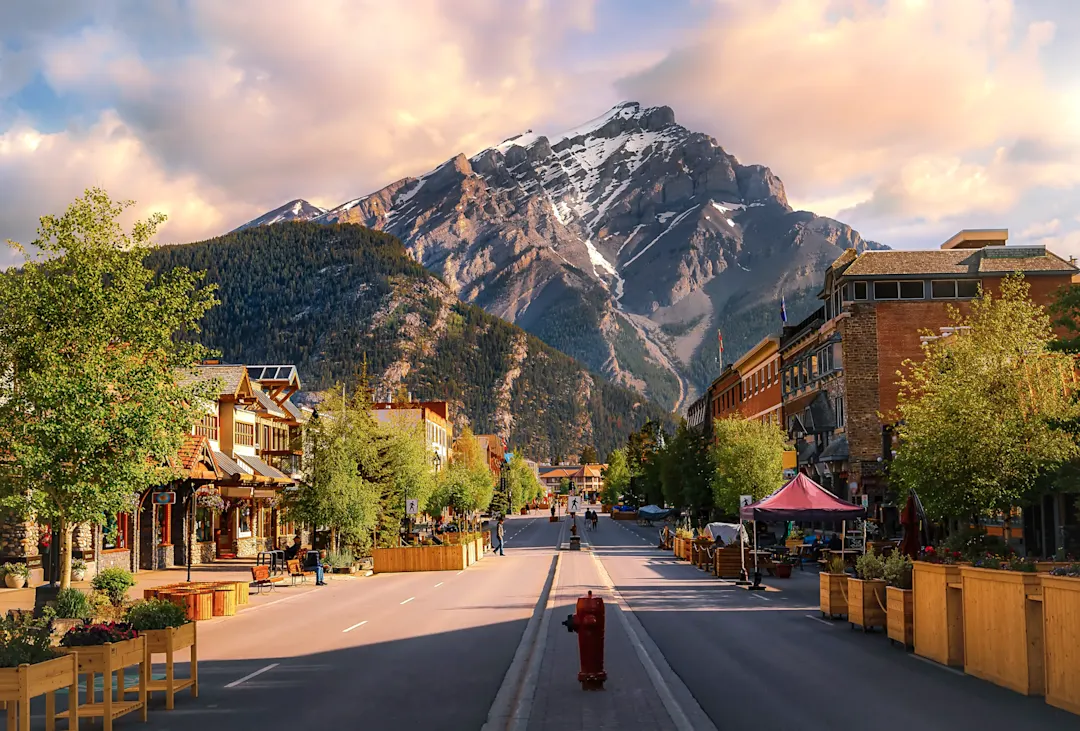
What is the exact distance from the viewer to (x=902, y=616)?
17.9 m

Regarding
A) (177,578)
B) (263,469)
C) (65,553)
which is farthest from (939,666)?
(263,469)

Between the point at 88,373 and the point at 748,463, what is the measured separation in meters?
44.1

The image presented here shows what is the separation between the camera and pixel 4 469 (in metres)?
22.4

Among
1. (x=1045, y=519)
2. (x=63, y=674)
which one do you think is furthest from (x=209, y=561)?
(x=63, y=674)

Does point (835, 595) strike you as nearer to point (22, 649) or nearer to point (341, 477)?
point (22, 649)

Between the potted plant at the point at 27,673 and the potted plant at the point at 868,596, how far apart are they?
14784mm

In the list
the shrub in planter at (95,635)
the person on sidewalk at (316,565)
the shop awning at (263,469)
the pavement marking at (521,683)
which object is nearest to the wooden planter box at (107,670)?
the shrub in planter at (95,635)

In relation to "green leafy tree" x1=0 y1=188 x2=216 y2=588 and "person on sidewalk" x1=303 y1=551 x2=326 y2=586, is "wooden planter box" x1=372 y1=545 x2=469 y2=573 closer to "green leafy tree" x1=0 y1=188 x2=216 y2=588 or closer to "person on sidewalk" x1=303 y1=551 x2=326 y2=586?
"person on sidewalk" x1=303 y1=551 x2=326 y2=586

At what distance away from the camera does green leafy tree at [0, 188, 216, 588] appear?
21.4 m

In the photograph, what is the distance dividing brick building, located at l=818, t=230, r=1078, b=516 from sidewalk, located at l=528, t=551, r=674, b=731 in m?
38.7

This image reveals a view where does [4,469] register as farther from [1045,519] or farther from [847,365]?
[847,365]

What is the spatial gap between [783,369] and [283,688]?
2397 inches

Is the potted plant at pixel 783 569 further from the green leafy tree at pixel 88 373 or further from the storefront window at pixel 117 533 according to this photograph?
the storefront window at pixel 117 533

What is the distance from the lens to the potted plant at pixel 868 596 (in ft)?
66.7
